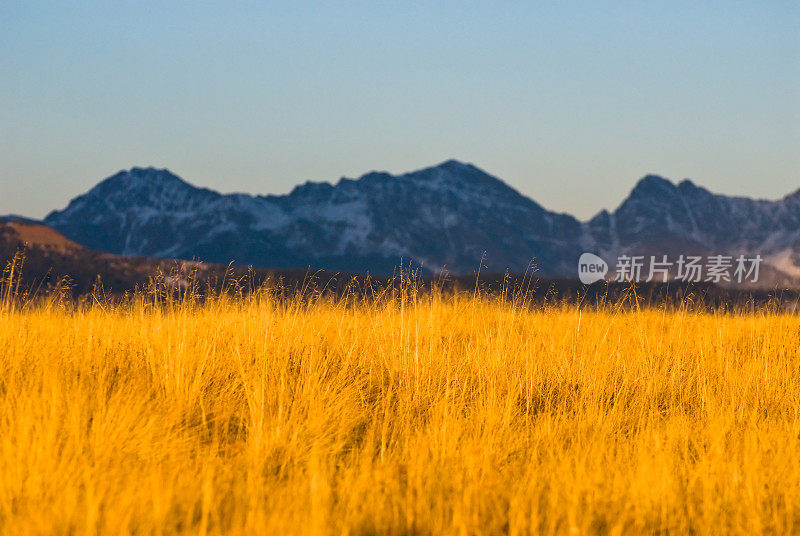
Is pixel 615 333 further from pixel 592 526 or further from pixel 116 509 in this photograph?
A: pixel 116 509

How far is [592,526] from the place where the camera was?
11.2 feet

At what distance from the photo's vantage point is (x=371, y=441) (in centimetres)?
431

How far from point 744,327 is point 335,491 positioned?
8240mm

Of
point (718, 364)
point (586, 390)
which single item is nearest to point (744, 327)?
point (718, 364)

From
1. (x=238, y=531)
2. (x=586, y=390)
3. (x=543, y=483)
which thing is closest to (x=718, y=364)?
(x=586, y=390)

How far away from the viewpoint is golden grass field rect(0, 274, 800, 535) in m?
3.35

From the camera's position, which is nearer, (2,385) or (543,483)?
(543,483)

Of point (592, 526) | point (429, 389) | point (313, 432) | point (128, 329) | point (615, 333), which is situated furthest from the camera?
→ point (615, 333)

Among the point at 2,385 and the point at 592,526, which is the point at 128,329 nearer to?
the point at 2,385

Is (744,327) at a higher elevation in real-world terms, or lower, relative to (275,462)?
higher

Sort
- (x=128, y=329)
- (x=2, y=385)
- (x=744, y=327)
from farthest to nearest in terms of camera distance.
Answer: (x=744, y=327) → (x=128, y=329) → (x=2, y=385)

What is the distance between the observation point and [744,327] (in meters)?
10.2

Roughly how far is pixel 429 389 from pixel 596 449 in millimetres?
1436

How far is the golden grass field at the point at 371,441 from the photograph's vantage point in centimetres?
335
